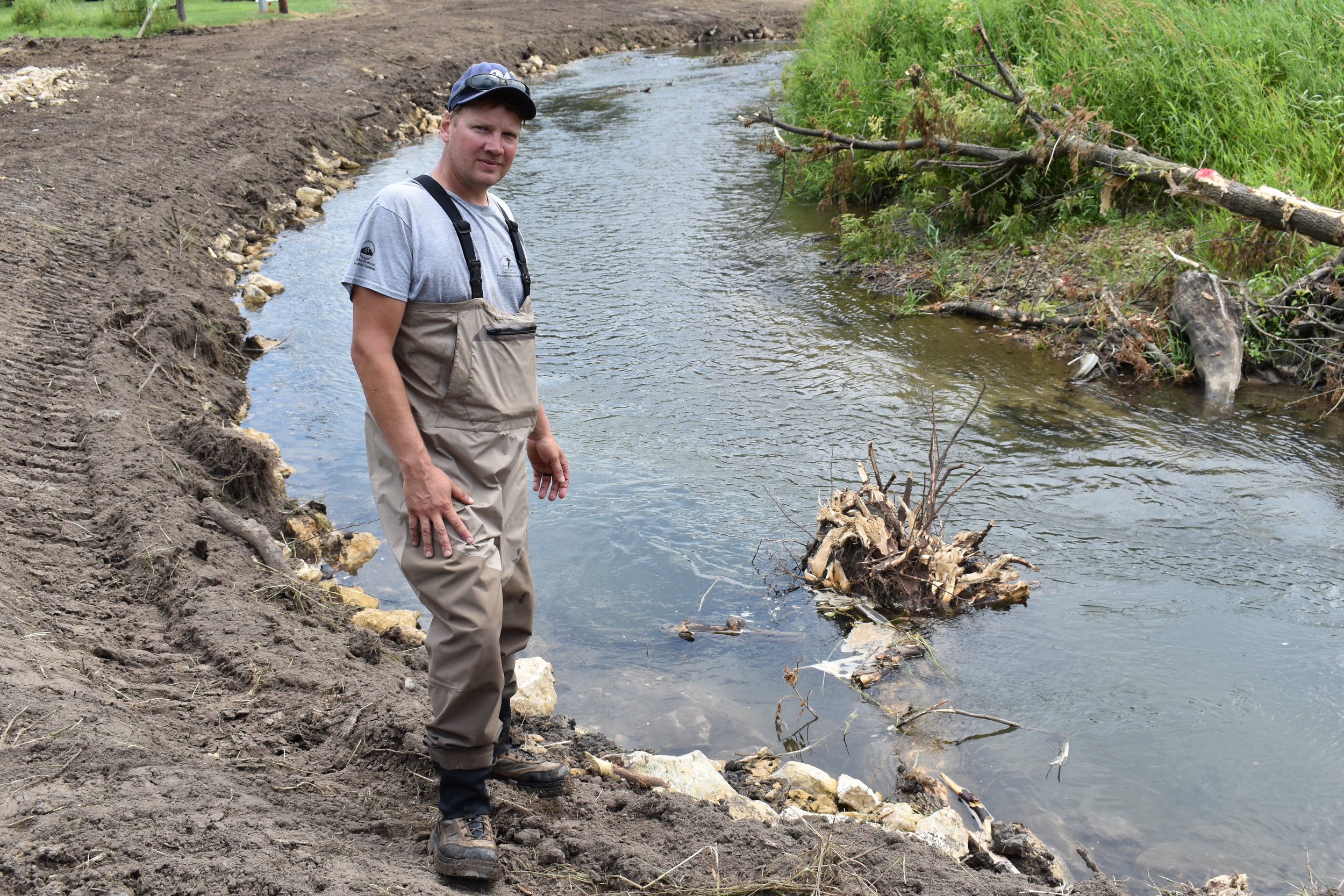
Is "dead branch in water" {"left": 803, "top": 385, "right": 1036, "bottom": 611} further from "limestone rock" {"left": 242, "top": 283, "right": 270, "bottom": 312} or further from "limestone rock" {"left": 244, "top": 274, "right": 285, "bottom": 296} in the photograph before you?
"limestone rock" {"left": 244, "top": 274, "right": 285, "bottom": 296}

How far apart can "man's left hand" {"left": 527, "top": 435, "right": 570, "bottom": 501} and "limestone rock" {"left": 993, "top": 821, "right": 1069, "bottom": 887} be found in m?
1.89

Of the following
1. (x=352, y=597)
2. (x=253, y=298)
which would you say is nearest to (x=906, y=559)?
(x=352, y=597)

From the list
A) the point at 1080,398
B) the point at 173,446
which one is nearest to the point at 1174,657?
the point at 1080,398

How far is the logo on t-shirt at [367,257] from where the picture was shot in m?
2.50

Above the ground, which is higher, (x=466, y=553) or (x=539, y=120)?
(x=539, y=120)

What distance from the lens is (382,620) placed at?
4.70 metres

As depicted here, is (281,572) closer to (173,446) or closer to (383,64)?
(173,446)

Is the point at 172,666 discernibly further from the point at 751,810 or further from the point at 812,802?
the point at 812,802

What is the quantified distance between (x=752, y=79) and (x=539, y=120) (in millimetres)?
5038

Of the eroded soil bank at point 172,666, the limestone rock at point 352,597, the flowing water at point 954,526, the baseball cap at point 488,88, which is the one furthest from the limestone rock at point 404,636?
the baseball cap at point 488,88

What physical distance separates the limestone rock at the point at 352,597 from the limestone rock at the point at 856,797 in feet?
7.84

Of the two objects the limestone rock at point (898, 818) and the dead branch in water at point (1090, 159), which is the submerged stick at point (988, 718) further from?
the dead branch in water at point (1090, 159)

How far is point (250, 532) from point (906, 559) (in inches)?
126

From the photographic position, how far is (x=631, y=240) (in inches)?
423
